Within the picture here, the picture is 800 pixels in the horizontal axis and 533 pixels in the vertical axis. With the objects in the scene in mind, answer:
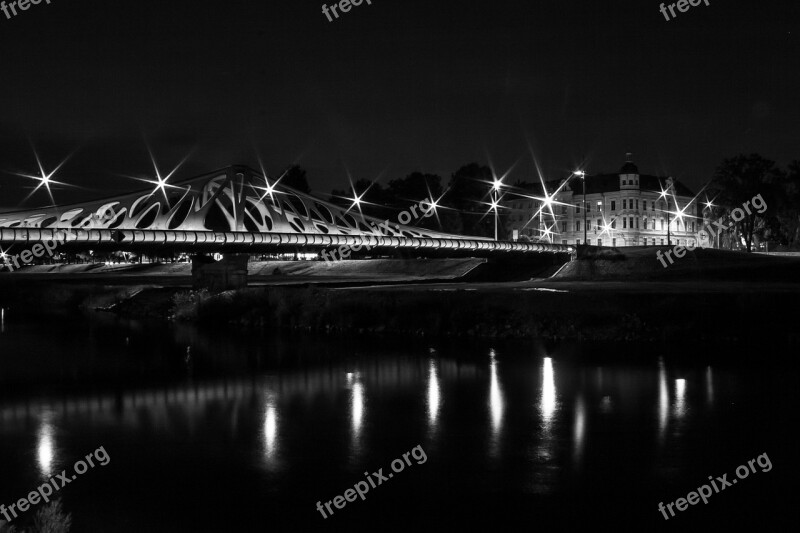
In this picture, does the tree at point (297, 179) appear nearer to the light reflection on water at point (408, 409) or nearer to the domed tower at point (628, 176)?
the domed tower at point (628, 176)

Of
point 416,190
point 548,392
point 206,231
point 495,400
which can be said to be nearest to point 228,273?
point 206,231

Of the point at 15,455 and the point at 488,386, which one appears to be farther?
the point at 488,386

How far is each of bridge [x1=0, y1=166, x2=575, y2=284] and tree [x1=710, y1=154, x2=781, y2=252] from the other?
28.1 metres

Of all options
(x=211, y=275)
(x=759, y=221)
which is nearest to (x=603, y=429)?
(x=211, y=275)

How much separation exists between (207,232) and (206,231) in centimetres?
99

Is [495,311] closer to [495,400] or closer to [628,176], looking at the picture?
[495,400]

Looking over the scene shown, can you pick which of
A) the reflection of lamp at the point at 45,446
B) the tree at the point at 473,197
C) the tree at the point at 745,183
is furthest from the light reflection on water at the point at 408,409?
the tree at the point at 473,197

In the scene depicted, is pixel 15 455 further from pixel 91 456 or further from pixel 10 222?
pixel 10 222

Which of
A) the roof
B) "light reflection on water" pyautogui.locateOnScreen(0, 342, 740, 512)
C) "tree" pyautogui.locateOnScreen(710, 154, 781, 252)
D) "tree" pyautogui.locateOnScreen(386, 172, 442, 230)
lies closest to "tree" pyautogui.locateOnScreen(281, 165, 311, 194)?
"tree" pyautogui.locateOnScreen(386, 172, 442, 230)

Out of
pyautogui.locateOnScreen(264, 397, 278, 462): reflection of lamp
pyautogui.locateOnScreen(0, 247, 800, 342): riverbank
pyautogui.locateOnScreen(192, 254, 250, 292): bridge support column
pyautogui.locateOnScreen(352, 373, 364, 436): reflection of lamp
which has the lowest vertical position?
pyautogui.locateOnScreen(352, 373, 364, 436): reflection of lamp

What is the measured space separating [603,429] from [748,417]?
4511 millimetres

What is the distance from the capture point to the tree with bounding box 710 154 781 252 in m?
98.6

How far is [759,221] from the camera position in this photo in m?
101

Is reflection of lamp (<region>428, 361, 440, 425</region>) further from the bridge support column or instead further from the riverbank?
the bridge support column
